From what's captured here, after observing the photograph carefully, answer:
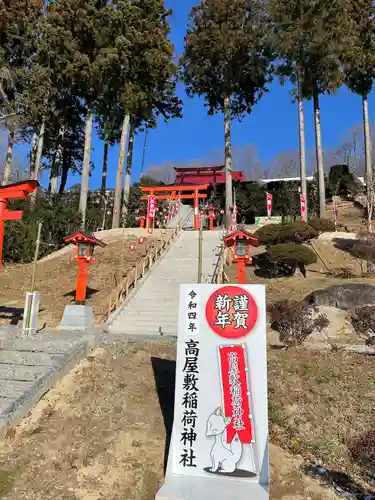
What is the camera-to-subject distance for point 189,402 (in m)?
4.62

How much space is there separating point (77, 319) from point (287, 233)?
9.57 metres

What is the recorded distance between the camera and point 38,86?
2073 centimetres

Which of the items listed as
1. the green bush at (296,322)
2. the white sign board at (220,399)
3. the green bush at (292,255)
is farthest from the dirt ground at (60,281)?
the white sign board at (220,399)

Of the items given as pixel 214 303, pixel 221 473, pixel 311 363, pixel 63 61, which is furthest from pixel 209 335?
pixel 63 61

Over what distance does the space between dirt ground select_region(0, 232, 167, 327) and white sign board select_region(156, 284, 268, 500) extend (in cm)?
670

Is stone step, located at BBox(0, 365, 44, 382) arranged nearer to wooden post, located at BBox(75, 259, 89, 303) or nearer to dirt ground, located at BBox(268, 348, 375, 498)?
dirt ground, located at BBox(268, 348, 375, 498)

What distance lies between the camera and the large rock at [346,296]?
988 cm

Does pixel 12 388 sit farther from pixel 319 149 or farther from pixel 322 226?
pixel 319 149

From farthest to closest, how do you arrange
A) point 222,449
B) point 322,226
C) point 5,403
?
point 322,226 → point 5,403 → point 222,449

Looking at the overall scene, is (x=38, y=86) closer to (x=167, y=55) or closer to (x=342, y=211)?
(x=167, y=55)

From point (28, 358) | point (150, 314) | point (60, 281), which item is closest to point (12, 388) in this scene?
point (28, 358)

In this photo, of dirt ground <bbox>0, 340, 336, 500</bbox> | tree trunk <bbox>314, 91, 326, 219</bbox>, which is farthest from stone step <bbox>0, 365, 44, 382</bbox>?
tree trunk <bbox>314, 91, 326, 219</bbox>

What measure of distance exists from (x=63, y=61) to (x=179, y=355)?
65.4ft

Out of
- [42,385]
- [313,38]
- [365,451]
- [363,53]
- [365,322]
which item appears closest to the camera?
[365,451]
